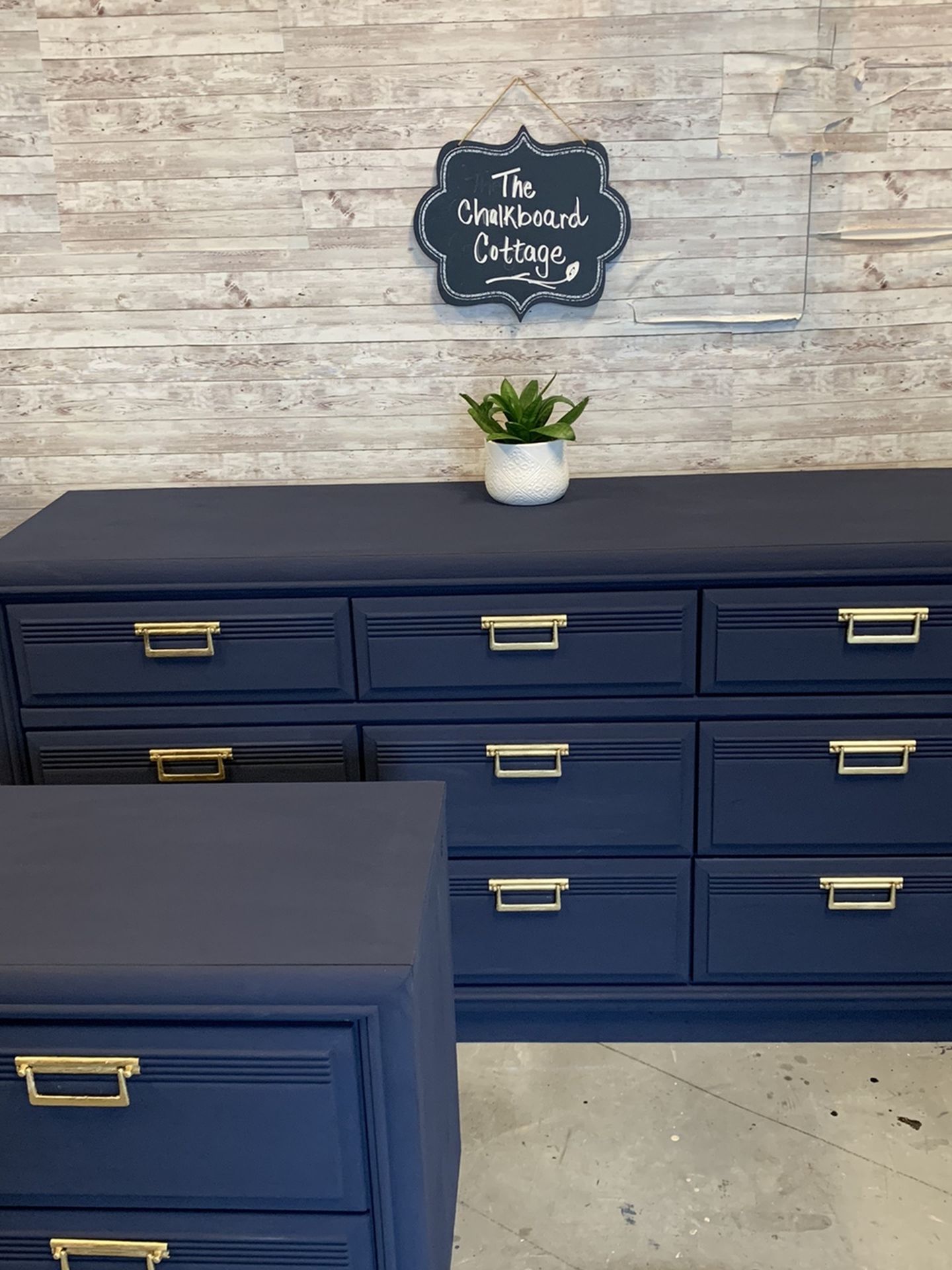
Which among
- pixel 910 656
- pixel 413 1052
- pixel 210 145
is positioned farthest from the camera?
pixel 210 145

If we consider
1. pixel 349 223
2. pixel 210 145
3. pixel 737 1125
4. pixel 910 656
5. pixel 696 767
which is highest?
pixel 210 145

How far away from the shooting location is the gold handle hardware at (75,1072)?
54.0 inches

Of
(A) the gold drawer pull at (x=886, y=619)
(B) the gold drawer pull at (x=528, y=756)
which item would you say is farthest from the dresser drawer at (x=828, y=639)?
(B) the gold drawer pull at (x=528, y=756)

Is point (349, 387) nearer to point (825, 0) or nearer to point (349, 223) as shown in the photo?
point (349, 223)

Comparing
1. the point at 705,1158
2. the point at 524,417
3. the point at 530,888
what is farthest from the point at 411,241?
the point at 705,1158

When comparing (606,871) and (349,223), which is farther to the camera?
(349,223)

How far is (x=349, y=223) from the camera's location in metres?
2.38

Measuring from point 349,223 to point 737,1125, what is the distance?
1829 millimetres

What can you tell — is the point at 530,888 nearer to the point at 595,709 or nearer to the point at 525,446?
the point at 595,709

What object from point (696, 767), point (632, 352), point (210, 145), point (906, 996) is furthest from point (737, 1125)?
point (210, 145)

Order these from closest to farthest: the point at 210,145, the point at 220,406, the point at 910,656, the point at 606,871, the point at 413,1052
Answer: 1. the point at 413,1052
2. the point at 910,656
3. the point at 606,871
4. the point at 210,145
5. the point at 220,406

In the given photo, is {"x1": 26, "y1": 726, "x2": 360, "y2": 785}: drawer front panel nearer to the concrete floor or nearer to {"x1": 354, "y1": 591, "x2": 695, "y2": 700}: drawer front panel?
{"x1": 354, "y1": 591, "x2": 695, "y2": 700}: drawer front panel

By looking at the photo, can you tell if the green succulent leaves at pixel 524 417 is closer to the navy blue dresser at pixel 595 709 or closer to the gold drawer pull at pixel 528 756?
the navy blue dresser at pixel 595 709

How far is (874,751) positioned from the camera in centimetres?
205
